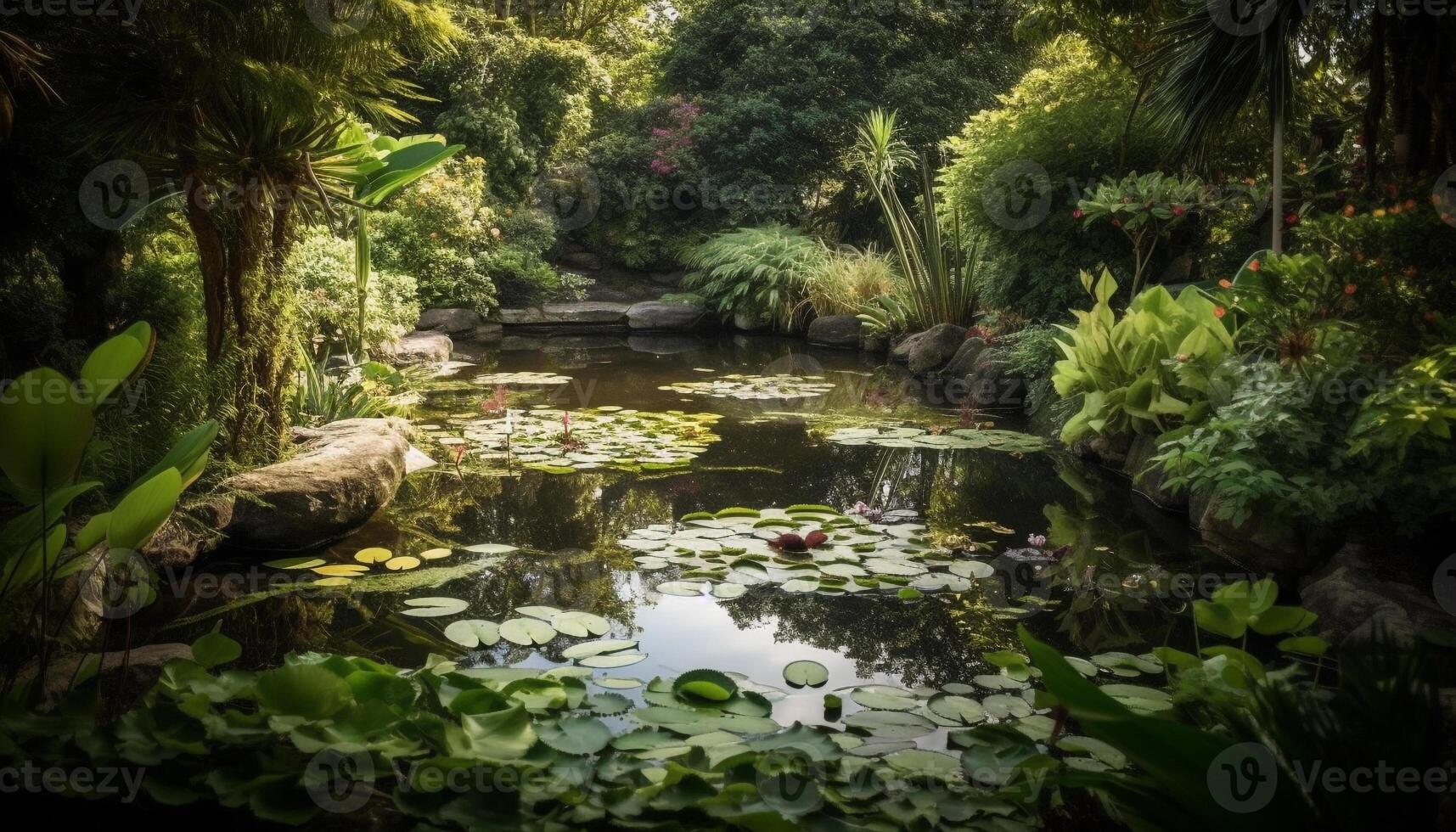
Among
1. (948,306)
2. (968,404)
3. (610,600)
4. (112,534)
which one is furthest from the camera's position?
(948,306)

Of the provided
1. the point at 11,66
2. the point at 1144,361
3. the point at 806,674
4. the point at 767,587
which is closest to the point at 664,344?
the point at 1144,361

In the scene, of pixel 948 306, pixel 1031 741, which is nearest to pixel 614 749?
pixel 1031 741

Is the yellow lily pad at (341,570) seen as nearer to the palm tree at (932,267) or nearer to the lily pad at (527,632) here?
the lily pad at (527,632)

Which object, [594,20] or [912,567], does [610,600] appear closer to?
[912,567]

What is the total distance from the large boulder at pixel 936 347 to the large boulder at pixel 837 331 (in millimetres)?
2251

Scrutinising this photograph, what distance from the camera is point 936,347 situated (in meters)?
8.88

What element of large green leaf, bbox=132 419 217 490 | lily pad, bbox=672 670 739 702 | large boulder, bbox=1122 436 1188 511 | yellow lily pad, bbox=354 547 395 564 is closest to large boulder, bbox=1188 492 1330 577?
large boulder, bbox=1122 436 1188 511

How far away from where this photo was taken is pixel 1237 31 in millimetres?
4953

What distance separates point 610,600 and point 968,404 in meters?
4.77

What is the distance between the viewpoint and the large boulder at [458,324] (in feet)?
37.9

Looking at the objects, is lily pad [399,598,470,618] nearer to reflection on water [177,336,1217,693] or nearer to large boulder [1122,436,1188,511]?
reflection on water [177,336,1217,693]

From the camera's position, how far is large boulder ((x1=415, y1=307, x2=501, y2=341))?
11.6 meters

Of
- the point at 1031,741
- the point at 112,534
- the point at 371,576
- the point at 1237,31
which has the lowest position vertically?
the point at 371,576

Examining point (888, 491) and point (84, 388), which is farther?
point (888, 491)
